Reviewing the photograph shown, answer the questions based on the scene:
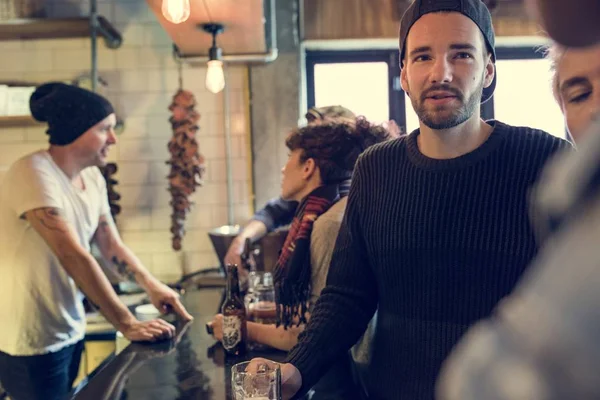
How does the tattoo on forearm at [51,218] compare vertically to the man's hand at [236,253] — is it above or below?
above

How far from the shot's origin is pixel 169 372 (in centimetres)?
142

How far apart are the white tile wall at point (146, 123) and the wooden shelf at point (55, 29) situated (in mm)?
41

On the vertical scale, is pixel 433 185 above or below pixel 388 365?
above

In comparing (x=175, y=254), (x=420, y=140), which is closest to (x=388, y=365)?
(x=420, y=140)

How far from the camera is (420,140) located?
50.2 inches

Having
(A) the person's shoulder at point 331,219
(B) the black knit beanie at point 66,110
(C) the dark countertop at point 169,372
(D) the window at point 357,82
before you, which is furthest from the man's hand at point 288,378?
(D) the window at point 357,82

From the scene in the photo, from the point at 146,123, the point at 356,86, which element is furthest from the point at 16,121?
the point at 356,86

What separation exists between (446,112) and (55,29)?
2440mm

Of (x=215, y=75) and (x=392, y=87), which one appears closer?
(x=215, y=75)

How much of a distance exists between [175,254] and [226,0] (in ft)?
5.04

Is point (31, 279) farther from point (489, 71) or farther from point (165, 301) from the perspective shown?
point (489, 71)

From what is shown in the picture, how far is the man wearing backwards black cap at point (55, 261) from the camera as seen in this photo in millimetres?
1800

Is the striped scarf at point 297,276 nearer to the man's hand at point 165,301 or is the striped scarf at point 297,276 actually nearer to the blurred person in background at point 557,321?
the man's hand at point 165,301

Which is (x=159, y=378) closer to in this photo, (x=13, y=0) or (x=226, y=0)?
(x=226, y=0)
